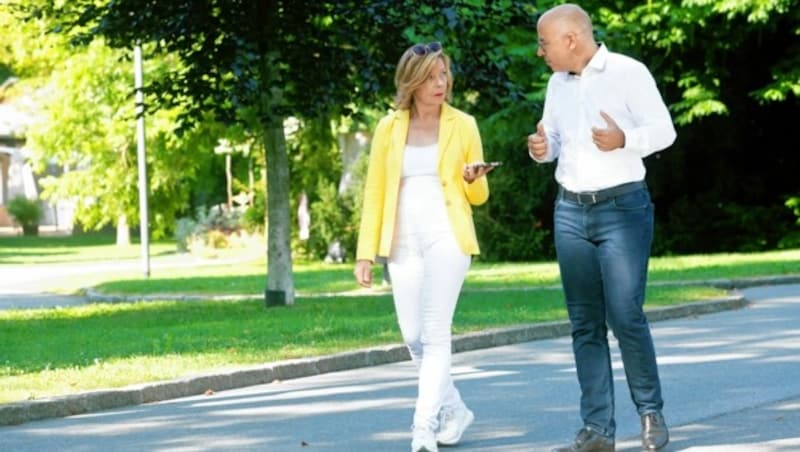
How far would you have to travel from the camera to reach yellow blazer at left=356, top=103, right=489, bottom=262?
840cm

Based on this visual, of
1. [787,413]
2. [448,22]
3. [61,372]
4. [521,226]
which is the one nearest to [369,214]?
[787,413]

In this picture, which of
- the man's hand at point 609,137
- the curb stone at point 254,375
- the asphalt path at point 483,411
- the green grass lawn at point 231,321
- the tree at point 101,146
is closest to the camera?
the man's hand at point 609,137

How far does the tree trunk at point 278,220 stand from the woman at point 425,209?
41.2ft

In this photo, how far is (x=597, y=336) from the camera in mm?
8047

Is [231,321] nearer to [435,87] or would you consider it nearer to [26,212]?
[435,87]

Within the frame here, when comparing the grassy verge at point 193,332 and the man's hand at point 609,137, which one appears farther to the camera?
the grassy verge at point 193,332

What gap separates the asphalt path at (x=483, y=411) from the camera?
9.07m

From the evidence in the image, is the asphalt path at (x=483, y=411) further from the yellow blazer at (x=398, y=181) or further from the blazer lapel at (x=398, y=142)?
the blazer lapel at (x=398, y=142)

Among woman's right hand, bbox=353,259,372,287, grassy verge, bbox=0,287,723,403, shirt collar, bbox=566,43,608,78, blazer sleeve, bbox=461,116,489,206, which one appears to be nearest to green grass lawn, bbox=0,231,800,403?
grassy verge, bbox=0,287,723,403

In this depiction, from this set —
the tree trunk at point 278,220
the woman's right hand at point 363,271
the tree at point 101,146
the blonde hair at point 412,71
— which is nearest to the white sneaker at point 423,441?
the woman's right hand at point 363,271

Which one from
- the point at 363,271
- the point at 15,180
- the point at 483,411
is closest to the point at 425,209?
the point at 363,271

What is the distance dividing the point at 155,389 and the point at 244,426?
79.0 inches

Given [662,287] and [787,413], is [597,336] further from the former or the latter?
[662,287]

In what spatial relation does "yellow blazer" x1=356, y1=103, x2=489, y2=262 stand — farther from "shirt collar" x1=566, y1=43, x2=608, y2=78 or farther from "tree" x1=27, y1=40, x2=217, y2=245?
"tree" x1=27, y1=40, x2=217, y2=245
